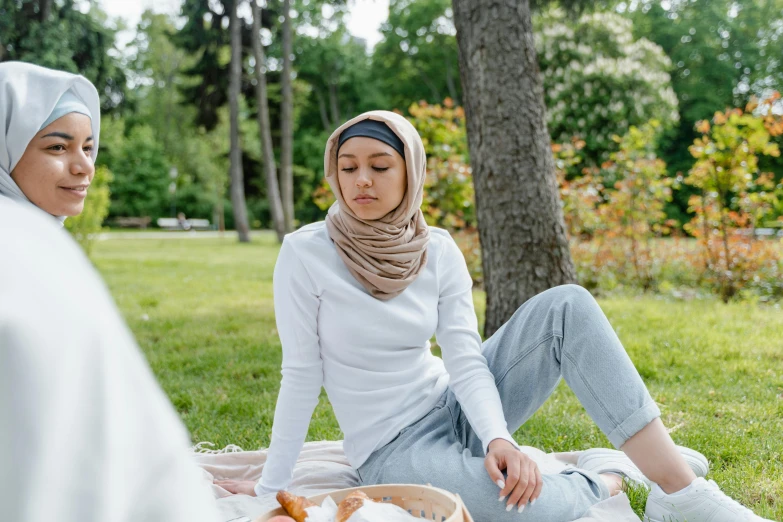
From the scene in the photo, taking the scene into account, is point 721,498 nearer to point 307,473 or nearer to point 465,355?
point 465,355

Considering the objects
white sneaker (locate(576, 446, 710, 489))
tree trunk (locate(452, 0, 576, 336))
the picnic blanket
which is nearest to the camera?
the picnic blanket

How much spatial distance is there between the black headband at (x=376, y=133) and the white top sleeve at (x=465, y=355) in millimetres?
442

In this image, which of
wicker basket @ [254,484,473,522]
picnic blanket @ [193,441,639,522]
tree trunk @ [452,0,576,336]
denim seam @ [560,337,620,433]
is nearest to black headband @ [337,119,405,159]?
denim seam @ [560,337,620,433]

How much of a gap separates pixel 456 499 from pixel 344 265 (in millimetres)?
906

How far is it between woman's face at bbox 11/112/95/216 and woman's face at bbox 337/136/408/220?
87 cm

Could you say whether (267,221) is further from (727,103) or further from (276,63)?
(727,103)

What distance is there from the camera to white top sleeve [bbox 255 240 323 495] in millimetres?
2223

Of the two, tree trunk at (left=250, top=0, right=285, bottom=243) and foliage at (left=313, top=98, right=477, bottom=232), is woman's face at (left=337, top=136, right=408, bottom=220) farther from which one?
tree trunk at (left=250, top=0, right=285, bottom=243)

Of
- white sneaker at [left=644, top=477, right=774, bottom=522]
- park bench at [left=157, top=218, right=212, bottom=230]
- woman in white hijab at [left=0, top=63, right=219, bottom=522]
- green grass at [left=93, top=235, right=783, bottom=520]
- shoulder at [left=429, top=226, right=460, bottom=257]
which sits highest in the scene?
woman in white hijab at [left=0, top=63, right=219, bottom=522]

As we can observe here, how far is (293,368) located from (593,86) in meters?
19.5

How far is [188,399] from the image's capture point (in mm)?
4059

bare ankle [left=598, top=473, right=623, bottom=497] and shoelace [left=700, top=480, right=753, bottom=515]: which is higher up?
shoelace [left=700, top=480, right=753, bottom=515]

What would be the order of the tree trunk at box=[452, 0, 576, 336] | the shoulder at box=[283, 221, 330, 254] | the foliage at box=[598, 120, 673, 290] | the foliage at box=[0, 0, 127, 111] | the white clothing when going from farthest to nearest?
1. the foliage at box=[0, 0, 127, 111]
2. the foliage at box=[598, 120, 673, 290]
3. the tree trunk at box=[452, 0, 576, 336]
4. the shoulder at box=[283, 221, 330, 254]
5. the white clothing

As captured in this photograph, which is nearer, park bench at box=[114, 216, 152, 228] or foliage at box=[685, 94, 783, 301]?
foliage at box=[685, 94, 783, 301]
